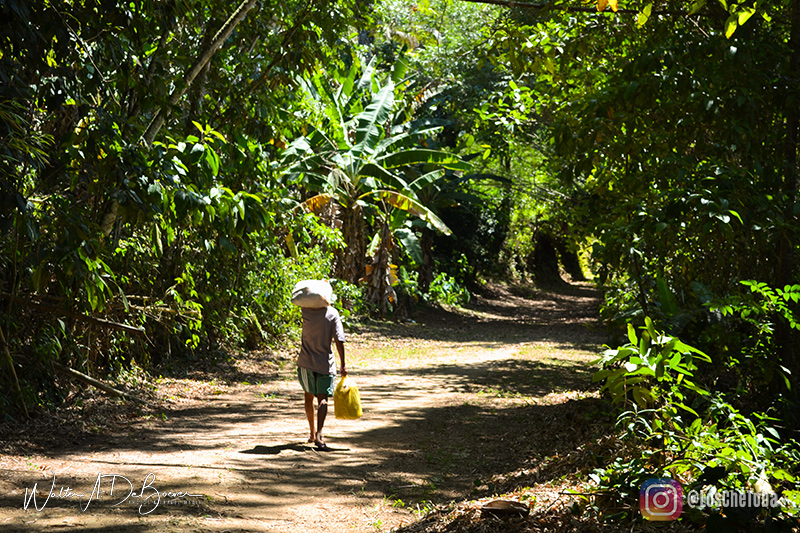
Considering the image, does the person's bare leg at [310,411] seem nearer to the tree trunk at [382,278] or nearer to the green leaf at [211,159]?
the green leaf at [211,159]

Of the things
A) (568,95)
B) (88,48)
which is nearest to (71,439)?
(88,48)

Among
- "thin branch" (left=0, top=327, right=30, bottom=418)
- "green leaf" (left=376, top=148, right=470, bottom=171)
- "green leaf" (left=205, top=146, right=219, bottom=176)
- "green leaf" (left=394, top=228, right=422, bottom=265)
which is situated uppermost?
"green leaf" (left=376, top=148, right=470, bottom=171)

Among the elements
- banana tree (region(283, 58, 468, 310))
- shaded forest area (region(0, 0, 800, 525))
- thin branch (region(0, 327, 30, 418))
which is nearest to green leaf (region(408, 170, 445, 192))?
banana tree (region(283, 58, 468, 310))

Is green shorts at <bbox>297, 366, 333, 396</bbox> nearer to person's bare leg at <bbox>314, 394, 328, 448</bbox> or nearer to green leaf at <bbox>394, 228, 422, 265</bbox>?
person's bare leg at <bbox>314, 394, 328, 448</bbox>

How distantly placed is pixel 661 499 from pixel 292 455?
3.65 metres

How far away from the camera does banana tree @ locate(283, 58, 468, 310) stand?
1653 centimetres

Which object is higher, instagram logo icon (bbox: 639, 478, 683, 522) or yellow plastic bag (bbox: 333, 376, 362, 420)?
yellow plastic bag (bbox: 333, 376, 362, 420)

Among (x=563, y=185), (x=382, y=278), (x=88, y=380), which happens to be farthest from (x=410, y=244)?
(x=88, y=380)

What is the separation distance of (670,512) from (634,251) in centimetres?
257

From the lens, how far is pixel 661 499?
373 centimetres

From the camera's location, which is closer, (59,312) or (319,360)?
(319,360)

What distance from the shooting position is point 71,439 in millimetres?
6457

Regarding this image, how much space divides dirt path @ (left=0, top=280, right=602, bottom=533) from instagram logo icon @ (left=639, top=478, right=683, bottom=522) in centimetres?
161

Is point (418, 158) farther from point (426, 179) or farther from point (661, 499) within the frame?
point (661, 499)
